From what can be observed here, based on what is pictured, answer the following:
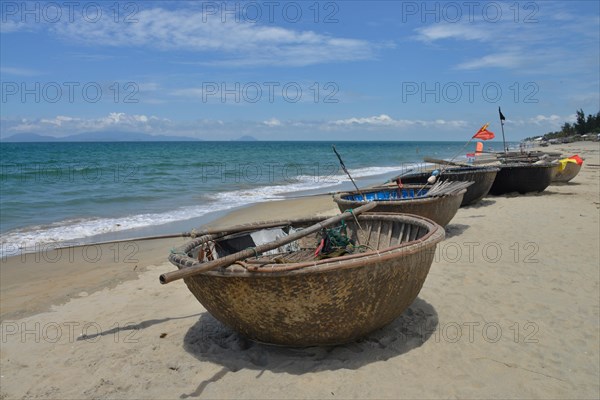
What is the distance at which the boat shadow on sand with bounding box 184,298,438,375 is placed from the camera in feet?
11.2

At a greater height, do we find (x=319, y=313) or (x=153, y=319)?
(x=319, y=313)

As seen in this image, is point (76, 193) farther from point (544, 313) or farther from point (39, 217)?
point (544, 313)

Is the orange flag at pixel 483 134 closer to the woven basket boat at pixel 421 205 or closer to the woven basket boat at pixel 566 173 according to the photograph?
the woven basket boat at pixel 566 173

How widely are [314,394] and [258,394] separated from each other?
379mm

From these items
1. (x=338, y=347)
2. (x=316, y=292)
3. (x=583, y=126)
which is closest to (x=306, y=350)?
(x=338, y=347)

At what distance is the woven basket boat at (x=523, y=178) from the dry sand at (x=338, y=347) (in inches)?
216

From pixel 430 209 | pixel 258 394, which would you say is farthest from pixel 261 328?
pixel 430 209

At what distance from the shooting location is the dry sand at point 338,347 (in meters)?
3.19

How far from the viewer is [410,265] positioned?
3.43 m

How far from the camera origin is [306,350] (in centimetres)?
360

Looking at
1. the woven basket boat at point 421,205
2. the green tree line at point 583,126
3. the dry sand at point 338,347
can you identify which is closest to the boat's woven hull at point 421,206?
the woven basket boat at point 421,205

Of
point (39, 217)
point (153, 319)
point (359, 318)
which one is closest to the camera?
point (359, 318)

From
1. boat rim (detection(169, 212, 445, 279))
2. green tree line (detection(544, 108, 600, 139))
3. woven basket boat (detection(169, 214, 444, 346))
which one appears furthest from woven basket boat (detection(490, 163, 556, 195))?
green tree line (detection(544, 108, 600, 139))

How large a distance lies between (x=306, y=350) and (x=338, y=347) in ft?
0.84
